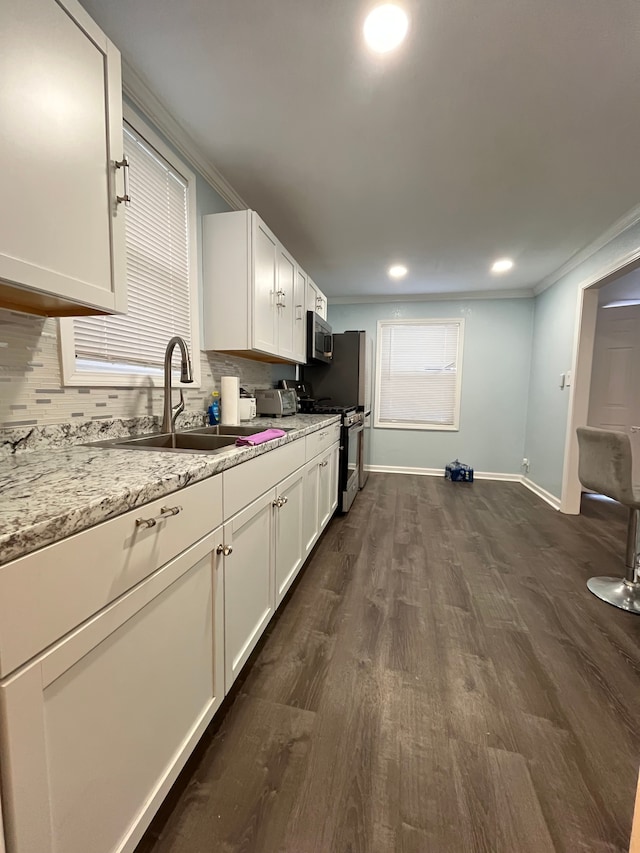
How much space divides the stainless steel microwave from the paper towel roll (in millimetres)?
1313

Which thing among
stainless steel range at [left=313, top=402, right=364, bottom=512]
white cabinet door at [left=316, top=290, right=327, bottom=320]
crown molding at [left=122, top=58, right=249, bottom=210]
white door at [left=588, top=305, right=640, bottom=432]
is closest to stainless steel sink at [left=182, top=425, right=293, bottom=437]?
stainless steel range at [left=313, top=402, right=364, bottom=512]

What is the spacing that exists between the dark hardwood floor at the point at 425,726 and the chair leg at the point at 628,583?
92 millimetres

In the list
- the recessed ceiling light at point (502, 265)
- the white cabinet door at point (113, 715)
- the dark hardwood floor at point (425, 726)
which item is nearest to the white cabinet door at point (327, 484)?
the dark hardwood floor at point (425, 726)

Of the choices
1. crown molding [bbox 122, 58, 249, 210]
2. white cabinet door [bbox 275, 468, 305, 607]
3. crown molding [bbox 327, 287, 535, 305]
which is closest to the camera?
crown molding [bbox 122, 58, 249, 210]

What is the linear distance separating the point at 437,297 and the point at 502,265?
3.69 feet

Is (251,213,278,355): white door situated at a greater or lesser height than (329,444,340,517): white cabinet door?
greater

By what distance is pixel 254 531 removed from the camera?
4.51 feet

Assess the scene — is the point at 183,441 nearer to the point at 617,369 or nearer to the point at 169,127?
the point at 169,127

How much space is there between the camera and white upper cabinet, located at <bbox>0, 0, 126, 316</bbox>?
78 centimetres

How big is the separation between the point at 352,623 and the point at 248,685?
1.91 ft

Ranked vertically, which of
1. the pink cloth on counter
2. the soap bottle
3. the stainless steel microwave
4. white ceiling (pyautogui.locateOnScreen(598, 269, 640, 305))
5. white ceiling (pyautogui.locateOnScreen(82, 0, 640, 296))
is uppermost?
white ceiling (pyautogui.locateOnScreen(82, 0, 640, 296))

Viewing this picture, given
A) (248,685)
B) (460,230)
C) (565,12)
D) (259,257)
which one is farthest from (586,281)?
(248,685)

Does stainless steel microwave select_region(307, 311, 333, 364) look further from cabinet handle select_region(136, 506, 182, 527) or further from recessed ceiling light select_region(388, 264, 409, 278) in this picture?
cabinet handle select_region(136, 506, 182, 527)

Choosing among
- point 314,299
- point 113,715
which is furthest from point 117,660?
point 314,299
